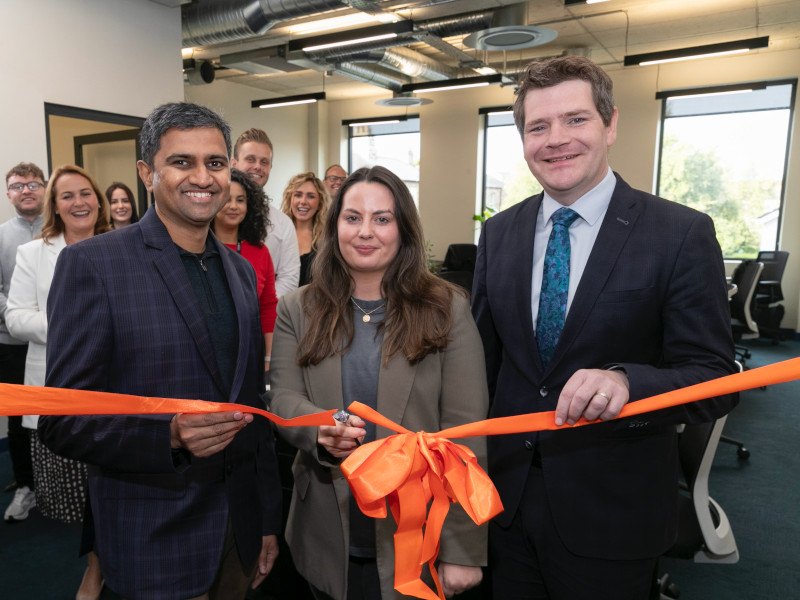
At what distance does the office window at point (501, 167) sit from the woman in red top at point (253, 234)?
8.26m

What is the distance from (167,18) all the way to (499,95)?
6.58 m

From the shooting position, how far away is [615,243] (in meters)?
1.34

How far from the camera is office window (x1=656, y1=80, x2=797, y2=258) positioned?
345 inches

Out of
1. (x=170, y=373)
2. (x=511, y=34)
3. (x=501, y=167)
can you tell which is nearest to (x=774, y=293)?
(x=501, y=167)

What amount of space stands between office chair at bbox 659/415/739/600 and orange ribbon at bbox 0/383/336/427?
155 cm

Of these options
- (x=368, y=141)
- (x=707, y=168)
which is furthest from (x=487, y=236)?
(x=368, y=141)

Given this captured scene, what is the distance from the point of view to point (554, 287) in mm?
1424

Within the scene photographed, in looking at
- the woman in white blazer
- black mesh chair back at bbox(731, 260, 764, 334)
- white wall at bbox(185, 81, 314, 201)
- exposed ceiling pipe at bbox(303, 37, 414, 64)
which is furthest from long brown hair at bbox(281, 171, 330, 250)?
white wall at bbox(185, 81, 314, 201)

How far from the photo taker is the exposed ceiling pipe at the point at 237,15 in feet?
18.8

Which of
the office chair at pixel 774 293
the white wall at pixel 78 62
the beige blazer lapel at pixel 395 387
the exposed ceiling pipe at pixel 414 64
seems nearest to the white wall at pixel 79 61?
the white wall at pixel 78 62

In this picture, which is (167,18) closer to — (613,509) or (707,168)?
(613,509)

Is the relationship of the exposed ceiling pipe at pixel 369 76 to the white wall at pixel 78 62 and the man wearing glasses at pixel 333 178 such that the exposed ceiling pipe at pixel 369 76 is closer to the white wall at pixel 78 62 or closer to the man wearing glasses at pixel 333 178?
the white wall at pixel 78 62

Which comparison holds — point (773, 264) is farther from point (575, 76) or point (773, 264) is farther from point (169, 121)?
point (169, 121)

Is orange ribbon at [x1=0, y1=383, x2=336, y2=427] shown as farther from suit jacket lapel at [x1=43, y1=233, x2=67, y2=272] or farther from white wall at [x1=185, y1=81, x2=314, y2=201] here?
white wall at [x1=185, y1=81, x2=314, y2=201]
